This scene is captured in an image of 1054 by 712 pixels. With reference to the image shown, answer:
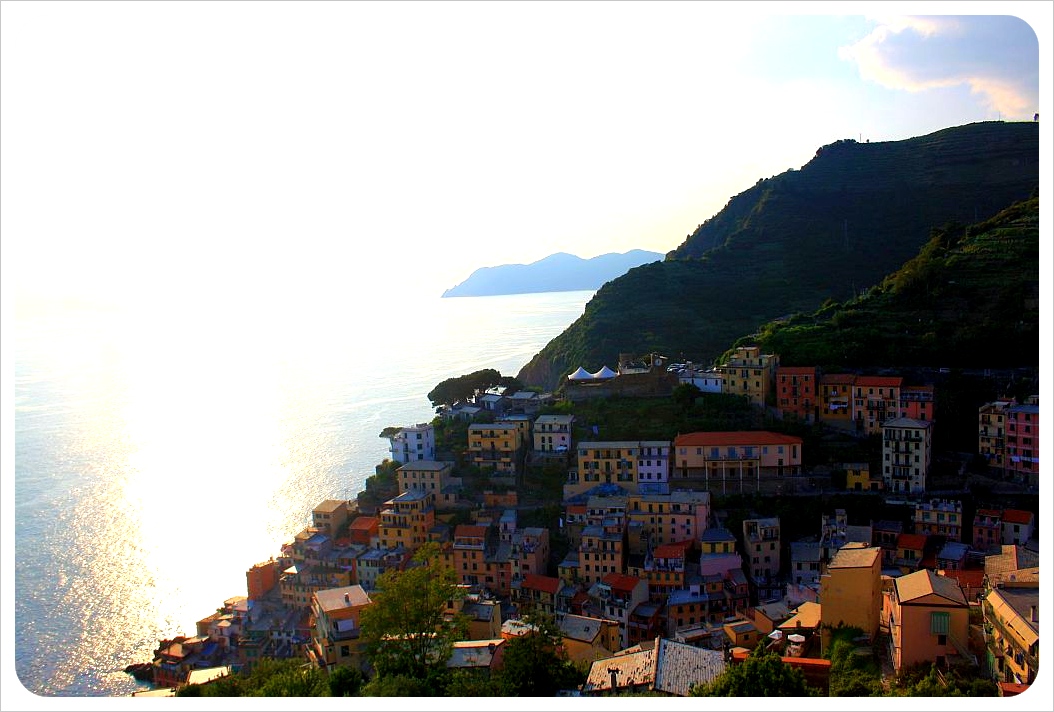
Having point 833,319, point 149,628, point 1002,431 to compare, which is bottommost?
point 149,628

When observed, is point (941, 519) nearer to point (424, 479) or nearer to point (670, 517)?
point (670, 517)

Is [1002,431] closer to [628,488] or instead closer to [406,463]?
[628,488]

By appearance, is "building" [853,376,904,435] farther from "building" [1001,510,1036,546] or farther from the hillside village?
"building" [1001,510,1036,546]

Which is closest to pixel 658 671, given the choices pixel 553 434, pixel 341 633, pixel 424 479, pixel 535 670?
pixel 535 670

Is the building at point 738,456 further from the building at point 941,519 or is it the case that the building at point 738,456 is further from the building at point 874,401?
the building at point 941,519

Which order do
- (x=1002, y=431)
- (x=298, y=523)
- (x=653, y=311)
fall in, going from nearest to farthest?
(x=1002, y=431) < (x=298, y=523) < (x=653, y=311)

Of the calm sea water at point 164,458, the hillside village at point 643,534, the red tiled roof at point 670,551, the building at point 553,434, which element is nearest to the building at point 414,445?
the hillside village at point 643,534

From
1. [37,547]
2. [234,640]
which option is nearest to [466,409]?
[234,640]

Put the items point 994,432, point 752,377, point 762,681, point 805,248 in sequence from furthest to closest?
point 805,248 → point 752,377 → point 994,432 → point 762,681
